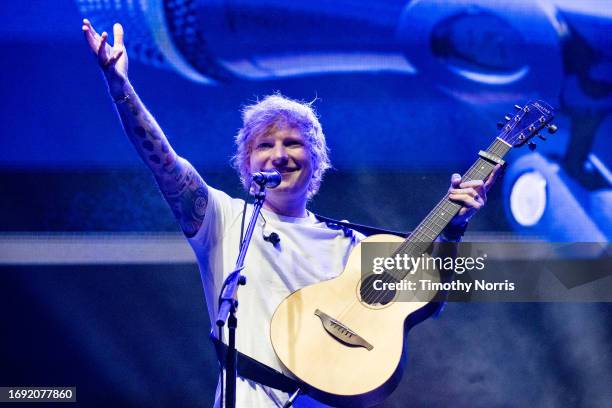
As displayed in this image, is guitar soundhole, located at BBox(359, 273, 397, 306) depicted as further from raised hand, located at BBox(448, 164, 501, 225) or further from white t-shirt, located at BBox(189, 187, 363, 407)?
raised hand, located at BBox(448, 164, 501, 225)

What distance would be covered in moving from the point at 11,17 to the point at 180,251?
1439 millimetres

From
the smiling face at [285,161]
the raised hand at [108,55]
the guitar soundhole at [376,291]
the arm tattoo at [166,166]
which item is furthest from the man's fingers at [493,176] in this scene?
the raised hand at [108,55]

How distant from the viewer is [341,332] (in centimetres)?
263

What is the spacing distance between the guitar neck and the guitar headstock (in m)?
0.04

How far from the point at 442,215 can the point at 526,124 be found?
49 cm

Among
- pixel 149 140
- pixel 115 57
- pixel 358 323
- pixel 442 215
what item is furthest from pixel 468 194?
pixel 115 57

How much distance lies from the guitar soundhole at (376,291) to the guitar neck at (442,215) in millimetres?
131

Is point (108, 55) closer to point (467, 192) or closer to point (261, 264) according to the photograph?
point (261, 264)

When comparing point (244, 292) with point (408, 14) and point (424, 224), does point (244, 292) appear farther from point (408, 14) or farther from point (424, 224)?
point (408, 14)

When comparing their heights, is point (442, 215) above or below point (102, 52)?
below

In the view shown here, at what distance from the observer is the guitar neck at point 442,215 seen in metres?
2.80

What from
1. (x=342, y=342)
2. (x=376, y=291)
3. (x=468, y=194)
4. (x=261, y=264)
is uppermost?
(x=468, y=194)

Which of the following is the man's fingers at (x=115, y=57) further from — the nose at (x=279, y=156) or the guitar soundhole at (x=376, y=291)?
the guitar soundhole at (x=376, y=291)

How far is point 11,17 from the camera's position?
12.4 feet
